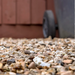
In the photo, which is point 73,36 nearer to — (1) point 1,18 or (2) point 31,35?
(2) point 31,35

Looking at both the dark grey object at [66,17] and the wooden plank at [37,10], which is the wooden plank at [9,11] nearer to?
the wooden plank at [37,10]

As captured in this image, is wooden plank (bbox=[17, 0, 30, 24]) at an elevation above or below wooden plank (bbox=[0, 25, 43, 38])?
above

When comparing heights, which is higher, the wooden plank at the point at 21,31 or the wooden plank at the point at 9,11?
the wooden plank at the point at 9,11

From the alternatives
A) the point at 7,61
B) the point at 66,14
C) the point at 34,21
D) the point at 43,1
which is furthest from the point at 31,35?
the point at 7,61

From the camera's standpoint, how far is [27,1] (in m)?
2.35

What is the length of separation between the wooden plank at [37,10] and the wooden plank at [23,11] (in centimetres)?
10

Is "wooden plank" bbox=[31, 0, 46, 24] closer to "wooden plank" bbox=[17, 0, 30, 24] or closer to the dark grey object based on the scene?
"wooden plank" bbox=[17, 0, 30, 24]

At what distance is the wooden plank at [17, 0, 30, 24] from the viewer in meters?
2.35

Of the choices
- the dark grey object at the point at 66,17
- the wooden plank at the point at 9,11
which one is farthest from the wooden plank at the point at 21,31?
the dark grey object at the point at 66,17

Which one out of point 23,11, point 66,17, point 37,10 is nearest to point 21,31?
point 23,11

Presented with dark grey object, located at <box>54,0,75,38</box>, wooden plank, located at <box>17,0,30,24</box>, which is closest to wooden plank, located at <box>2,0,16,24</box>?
wooden plank, located at <box>17,0,30,24</box>

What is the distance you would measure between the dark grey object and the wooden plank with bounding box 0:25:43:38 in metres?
0.79

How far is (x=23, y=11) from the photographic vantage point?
2361 millimetres

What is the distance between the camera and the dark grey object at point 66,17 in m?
1.46
